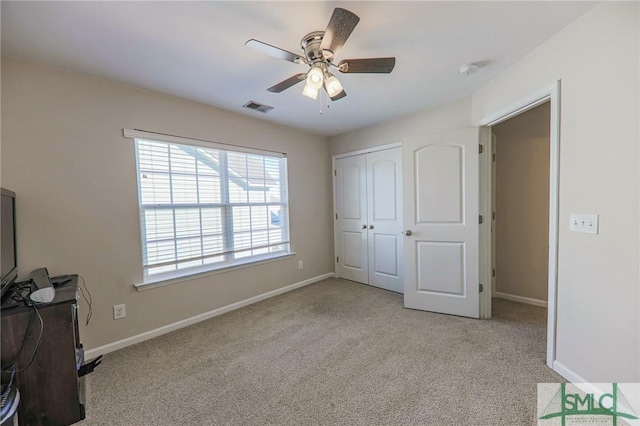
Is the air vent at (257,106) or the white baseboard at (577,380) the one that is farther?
the air vent at (257,106)

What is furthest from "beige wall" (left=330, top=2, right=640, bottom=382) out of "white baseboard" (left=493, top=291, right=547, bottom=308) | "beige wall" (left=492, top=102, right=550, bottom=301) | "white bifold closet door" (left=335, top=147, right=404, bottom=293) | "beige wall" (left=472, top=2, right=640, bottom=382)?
"white bifold closet door" (left=335, top=147, right=404, bottom=293)

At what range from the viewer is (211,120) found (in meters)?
2.86

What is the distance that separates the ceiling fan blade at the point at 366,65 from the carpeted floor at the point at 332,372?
80.8 inches

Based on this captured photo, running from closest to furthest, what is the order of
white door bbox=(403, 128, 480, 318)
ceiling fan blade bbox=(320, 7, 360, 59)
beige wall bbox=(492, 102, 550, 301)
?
ceiling fan blade bbox=(320, 7, 360, 59) < white door bbox=(403, 128, 480, 318) < beige wall bbox=(492, 102, 550, 301)

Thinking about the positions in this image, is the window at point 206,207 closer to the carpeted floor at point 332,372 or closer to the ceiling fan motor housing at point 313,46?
the carpeted floor at point 332,372

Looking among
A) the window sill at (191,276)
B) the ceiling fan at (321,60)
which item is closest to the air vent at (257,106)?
the ceiling fan at (321,60)

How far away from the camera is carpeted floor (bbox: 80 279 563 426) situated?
1.52 metres

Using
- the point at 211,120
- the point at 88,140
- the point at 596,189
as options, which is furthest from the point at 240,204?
the point at 596,189

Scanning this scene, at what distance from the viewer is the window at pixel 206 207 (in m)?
2.50

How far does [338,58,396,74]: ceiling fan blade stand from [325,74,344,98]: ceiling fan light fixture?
88 millimetres

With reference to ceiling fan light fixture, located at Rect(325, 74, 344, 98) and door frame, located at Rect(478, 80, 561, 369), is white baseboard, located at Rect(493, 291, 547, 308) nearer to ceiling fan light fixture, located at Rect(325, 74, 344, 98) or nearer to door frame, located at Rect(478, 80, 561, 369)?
door frame, located at Rect(478, 80, 561, 369)

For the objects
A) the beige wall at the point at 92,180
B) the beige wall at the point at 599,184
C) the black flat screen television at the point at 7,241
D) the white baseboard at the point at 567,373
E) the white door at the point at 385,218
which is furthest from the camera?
the white door at the point at 385,218

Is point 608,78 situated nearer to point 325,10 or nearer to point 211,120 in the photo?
point 325,10

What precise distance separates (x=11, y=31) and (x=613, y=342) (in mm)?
3980
